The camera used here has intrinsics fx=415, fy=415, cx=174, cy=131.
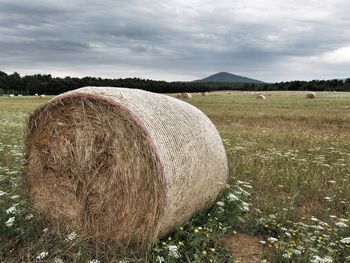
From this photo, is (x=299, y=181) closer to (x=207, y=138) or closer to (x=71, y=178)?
(x=207, y=138)

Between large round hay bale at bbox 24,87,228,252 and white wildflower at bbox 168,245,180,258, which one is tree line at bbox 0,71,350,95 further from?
white wildflower at bbox 168,245,180,258

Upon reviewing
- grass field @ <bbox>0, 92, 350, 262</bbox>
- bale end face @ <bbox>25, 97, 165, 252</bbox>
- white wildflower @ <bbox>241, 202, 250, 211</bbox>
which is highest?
bale end face @ <bbox>25, 97, 165, 252</bbox>

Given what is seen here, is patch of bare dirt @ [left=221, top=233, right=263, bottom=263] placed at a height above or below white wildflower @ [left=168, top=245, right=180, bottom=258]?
below

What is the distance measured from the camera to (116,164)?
184 inches

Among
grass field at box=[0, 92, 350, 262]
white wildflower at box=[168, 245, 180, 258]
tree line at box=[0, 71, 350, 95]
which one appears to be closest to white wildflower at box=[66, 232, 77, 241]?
grass field at box=[0, 92, 350, 262]

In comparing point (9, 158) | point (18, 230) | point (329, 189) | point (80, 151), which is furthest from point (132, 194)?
point (9, 158)

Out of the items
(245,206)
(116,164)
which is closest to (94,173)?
(116,164)

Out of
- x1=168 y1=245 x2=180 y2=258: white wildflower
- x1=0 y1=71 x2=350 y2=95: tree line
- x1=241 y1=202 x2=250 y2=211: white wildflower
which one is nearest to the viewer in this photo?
x1=168 y1=245 x2=180 y2=258: white wildflower

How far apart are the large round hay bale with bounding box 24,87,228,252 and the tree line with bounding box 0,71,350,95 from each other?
57140 mm

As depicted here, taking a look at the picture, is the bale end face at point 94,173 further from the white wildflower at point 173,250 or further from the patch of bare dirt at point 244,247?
the patch of bare dirt at point 244,247

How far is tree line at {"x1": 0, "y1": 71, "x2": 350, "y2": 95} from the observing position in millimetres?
68312

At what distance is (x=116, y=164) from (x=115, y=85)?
196 ft

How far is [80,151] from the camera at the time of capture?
490 centimetres

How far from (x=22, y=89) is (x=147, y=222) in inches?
3506
